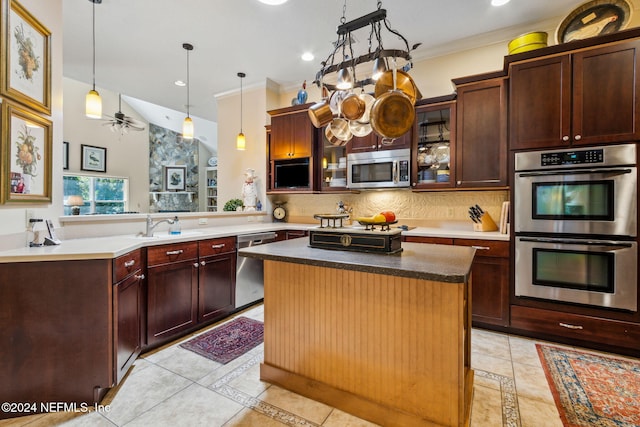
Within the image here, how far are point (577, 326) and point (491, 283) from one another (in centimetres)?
68

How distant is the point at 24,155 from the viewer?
193cm

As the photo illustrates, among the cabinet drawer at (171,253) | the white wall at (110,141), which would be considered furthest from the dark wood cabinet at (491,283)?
the white wall at (110,141)

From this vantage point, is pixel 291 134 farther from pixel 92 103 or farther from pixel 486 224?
pixel 486 224

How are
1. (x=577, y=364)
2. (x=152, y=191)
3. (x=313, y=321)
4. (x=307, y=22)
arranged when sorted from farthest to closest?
1. (x=152, y=191)
2. (x=307, y=22)
3. (x=577, y=364)
4. (x=313, y=321)

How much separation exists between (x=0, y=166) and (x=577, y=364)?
413 cm

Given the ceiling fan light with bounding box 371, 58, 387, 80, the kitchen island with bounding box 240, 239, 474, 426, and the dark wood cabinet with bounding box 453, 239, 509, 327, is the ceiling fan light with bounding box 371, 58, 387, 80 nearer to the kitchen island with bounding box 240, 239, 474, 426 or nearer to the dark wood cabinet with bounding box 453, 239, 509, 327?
the kitchen island with bounding box 240, 239, 474, 426

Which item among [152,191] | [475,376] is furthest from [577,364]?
[152,191]

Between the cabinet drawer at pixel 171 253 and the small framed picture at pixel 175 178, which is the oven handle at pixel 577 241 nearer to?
the cabinet drawer at pixel 171 253

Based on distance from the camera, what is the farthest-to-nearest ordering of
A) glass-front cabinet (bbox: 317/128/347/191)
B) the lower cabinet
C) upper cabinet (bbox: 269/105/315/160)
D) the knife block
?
1. upper cabinet (bbox: 269/105/315/160)
2. glass-front cabinet (bbox: 317/128/347/191)
3. the knife block
4. the lower cabinet

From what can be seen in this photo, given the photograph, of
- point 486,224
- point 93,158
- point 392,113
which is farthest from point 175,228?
point 93,158

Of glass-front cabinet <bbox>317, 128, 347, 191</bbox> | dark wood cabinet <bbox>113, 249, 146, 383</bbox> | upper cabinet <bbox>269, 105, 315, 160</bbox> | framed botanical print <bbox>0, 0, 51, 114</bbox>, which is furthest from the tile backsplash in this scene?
framed botanical print <bbox>0, 0, 51, 114</bbox>

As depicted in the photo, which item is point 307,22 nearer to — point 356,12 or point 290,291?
point 356,12

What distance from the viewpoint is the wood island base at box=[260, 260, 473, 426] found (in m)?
1.43

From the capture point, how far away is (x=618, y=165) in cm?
229
